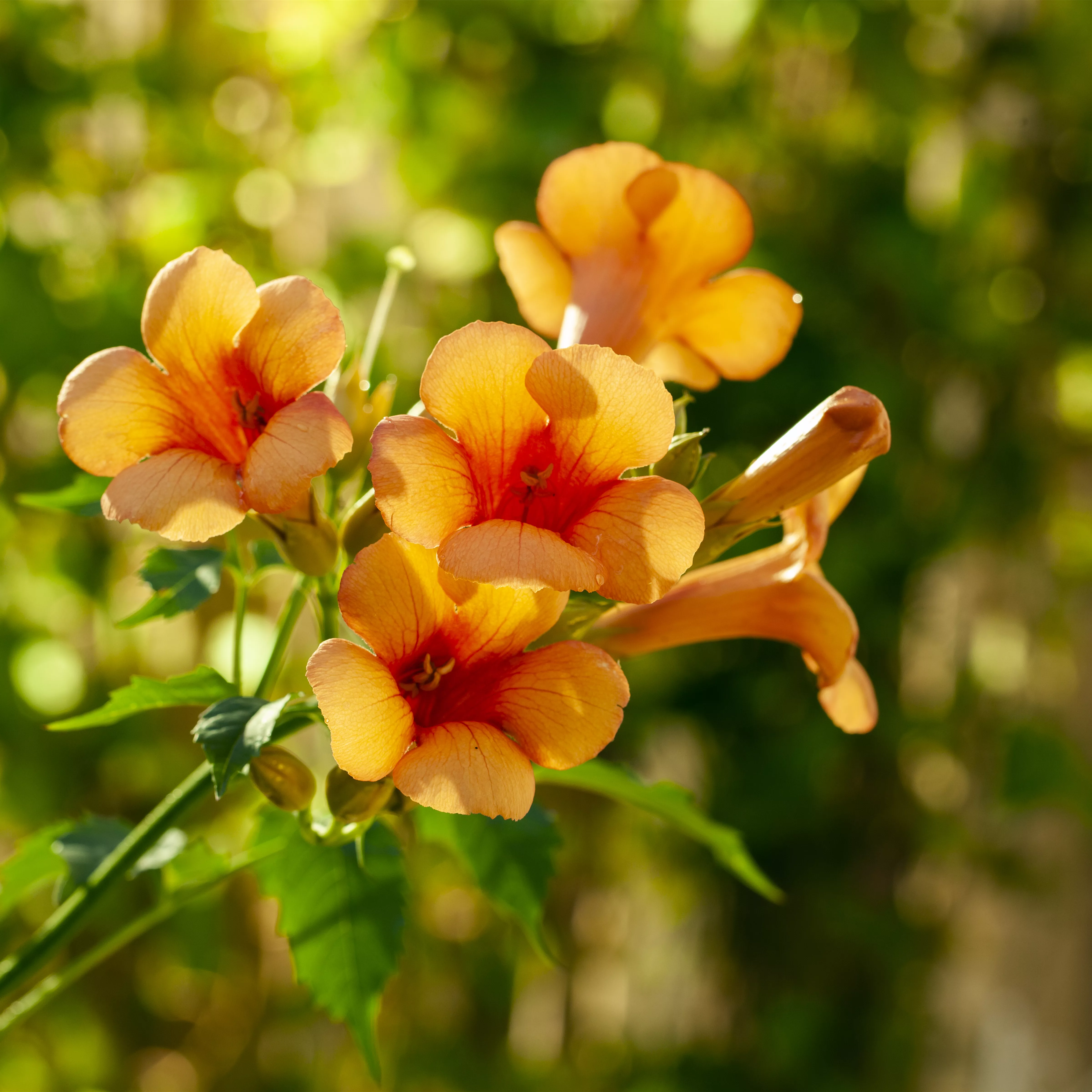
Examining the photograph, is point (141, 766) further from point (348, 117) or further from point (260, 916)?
point (348, 117)

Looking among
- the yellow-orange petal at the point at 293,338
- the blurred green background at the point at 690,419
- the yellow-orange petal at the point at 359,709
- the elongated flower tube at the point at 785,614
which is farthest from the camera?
the blurred green background at the point at 690,419

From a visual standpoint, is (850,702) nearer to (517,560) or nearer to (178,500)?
(517,560)

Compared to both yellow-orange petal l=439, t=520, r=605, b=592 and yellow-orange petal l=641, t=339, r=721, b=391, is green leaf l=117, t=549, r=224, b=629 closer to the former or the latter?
yellow-orange petal l=439, t=520, r=605, b=592

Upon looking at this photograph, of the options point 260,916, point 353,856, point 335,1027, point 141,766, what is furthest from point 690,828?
point 335,1027

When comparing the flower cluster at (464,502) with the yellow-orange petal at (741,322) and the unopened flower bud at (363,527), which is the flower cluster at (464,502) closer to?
the unopened flower bud at (363,527)

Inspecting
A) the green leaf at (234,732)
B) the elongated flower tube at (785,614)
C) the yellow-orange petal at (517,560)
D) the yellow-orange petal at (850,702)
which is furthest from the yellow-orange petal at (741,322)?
the green leaf at (234,732)

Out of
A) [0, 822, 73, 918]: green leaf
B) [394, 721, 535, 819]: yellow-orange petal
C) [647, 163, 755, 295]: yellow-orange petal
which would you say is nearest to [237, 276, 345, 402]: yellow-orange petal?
[394, 721, 535, 819]: yellow-orange petal

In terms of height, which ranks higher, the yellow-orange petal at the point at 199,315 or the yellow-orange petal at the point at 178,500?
the yellow-orange petal at the point at 199,315
